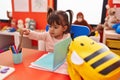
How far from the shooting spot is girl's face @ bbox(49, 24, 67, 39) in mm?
1242

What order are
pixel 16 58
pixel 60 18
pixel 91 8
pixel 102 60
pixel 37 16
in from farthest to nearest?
pixel 37 16 < pixel 91 8 < pixel 60 18 < pixel 16 58 < pixel 102 60

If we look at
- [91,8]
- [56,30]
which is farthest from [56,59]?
[91,8]

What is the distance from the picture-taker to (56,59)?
86 centimetres

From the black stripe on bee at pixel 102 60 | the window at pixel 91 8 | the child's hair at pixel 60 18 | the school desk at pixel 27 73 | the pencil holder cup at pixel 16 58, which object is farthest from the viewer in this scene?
the window at pixel 91 8

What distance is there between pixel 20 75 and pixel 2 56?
0.32 metres

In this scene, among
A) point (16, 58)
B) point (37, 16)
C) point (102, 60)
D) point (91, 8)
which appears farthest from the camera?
point (37, 16)

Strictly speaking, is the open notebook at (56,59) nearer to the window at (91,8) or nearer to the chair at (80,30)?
the chair at (80,30)

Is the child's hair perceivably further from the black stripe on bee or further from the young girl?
the black stripe on bee

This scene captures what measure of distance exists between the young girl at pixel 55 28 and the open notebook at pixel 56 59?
310 millimetres

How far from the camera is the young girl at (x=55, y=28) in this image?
1.23m

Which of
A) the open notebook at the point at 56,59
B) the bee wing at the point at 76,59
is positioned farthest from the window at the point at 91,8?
the bee wing at the point at 76,59

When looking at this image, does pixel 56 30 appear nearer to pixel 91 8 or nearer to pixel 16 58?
pixel 16 58

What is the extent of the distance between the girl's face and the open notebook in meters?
0.33

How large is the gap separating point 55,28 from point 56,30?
0.02 m
